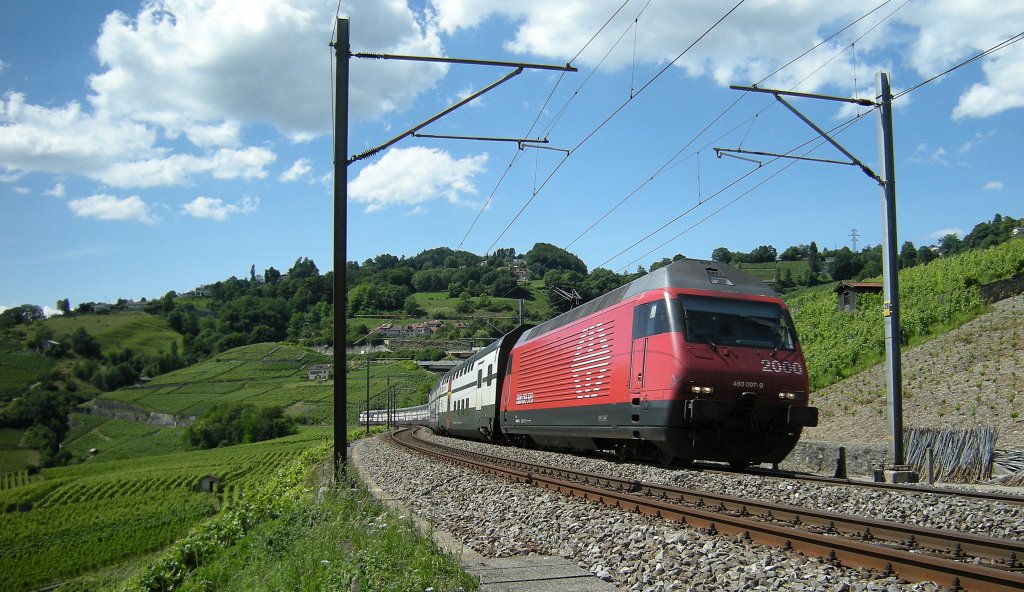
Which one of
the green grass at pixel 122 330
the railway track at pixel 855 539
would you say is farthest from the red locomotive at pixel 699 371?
the green grass at pixel 122 330

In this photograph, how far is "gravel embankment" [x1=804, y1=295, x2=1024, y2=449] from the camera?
2411 cm

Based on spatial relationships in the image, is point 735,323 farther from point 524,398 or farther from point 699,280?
point 524,398

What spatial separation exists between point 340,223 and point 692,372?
6.61m

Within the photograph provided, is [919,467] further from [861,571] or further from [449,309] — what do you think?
[449,309]

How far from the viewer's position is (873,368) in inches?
1335

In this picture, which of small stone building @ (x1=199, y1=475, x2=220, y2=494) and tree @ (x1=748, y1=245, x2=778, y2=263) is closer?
small stone building @ (x1=199, y1=475, x2=220, y2=494)

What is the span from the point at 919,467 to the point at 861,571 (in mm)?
11271

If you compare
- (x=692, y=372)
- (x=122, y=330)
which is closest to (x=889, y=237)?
(x=692, y=372)

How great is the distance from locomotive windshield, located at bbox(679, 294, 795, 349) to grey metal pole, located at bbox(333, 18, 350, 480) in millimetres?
6157

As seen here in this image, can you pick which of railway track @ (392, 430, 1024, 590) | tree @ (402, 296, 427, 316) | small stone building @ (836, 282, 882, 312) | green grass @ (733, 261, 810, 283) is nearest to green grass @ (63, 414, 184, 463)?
tree @ (402, 296, 427, 316)

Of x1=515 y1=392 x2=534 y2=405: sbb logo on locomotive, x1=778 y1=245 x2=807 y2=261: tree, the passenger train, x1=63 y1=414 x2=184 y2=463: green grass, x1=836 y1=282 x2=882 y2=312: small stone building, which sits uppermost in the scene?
x1=778 y1=245 x2=807 y2=261: tree

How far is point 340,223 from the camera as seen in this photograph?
1153 cm

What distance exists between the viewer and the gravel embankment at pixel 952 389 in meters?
24.1

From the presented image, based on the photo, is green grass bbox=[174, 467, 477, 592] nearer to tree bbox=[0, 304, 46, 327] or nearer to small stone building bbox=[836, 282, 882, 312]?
small stone building bbox=[836, 282, 882, 312]
